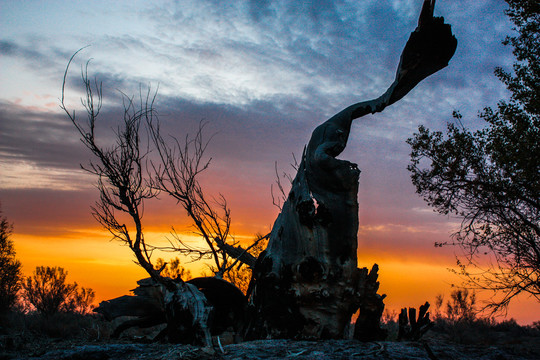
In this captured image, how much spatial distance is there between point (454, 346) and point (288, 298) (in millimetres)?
2312

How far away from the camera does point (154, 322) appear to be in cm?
842

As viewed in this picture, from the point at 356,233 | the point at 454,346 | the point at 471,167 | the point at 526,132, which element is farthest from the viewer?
the point at 471,167

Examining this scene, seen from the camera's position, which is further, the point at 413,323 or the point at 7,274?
the point at 7,274

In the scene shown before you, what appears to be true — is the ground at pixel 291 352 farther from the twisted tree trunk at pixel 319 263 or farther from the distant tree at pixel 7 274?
the distant tree at pixel 7 274

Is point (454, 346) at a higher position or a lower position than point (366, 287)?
lower

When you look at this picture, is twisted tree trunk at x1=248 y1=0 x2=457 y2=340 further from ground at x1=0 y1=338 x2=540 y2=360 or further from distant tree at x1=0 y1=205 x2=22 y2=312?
distant tree at x1=0 y1=205 x2=22 y2=312

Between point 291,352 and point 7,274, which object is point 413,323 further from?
point 7,274

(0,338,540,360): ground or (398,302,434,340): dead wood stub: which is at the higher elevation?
(398,302,434,340): dead wood stub

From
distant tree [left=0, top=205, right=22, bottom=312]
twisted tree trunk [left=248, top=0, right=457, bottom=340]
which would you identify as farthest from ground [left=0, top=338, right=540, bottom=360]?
distant tree [left=0, top=205, right=22, bottom=312]

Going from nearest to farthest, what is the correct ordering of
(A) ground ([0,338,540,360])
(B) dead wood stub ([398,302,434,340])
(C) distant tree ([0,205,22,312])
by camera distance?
(A) ground ([0,338,540,360]), (B) dead wood stub ([398,302,434,340]), (C) distant tree ([0,205,22,312])

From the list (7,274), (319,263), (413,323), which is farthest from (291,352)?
(7,274)

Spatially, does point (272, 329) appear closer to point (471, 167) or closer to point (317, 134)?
point (317, 134)

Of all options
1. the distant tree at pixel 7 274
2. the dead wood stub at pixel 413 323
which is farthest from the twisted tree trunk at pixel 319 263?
the distant tree at pixel 7 274

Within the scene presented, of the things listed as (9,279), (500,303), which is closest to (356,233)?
(500,303)
